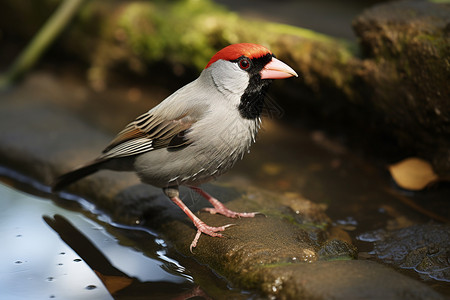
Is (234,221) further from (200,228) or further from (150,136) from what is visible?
(150,136)

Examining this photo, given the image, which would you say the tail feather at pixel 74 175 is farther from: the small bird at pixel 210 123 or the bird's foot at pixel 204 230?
the bird's foot at pixel 204 230

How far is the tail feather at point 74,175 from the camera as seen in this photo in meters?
4.51

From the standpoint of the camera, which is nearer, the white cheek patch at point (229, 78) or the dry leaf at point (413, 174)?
the white cheek patch at point (229, 78)

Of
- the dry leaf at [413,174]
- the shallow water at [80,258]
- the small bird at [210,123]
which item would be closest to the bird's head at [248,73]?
the small bird at [210,123]

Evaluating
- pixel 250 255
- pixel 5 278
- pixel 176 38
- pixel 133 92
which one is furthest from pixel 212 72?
pixel 133 92

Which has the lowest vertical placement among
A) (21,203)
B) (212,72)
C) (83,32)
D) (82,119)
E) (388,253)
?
(388,253)

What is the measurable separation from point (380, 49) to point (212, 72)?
1813mm

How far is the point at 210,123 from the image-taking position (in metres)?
3.83

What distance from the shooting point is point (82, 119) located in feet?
21.4

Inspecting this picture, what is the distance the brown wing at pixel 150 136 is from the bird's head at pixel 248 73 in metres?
0.37

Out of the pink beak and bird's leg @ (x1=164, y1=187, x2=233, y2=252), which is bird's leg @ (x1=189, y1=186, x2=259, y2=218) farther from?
the pink beak

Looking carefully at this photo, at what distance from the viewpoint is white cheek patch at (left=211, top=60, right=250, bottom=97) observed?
3.87 m

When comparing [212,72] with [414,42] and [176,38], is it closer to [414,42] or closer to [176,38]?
[414,42]

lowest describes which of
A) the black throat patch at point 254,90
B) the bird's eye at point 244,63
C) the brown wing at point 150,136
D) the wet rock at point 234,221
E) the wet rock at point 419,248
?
the wet rock at point 419,248
